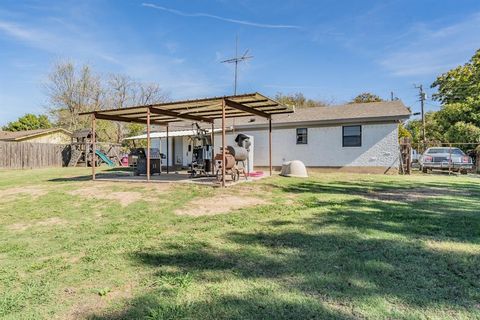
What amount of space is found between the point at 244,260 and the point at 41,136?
3280 cm

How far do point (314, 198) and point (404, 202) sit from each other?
2.06 metres

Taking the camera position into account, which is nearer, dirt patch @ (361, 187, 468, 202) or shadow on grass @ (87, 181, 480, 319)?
shadow on grass @ (87, 181, 480, 319)

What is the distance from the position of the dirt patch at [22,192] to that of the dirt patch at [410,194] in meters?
9.34

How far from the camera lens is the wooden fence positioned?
69.8ft

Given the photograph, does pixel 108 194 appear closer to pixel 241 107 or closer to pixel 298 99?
pixel 241 107

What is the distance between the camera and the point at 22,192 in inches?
368

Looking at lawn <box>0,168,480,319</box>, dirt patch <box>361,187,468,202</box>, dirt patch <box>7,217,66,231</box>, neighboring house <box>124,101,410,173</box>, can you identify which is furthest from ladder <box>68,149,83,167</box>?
dirt patch <box>361,187,468,202</box>

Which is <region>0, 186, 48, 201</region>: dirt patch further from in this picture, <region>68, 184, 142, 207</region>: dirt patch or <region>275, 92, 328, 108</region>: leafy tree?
<region>275, 92, 328, 108</region>: leafy tree

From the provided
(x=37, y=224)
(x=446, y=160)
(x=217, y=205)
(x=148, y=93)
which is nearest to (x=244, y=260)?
(x=217, y=205)

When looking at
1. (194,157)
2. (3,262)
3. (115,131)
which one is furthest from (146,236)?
(115,131)

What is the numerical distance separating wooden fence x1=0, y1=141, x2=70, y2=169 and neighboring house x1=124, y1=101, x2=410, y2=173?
11.8m

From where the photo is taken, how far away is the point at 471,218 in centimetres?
552

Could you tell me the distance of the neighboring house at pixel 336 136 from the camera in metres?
14.9

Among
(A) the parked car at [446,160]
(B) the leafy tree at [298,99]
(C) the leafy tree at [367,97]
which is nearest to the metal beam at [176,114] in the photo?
(A) the parked car at [446,160]
